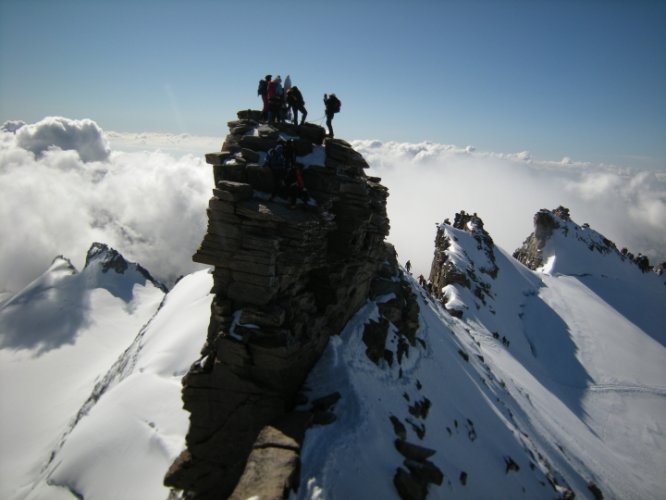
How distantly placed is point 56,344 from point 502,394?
128468mm

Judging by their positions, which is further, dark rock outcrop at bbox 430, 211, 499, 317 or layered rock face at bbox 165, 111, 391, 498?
dark rock outcrop at bbox 430, 211, 499, 317

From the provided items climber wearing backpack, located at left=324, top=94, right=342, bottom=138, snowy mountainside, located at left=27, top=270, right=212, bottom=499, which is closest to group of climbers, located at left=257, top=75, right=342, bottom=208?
climber wearing backpack, located at left=324, top=94, right=342, bottom=138

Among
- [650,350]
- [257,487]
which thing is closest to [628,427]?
[650,350]

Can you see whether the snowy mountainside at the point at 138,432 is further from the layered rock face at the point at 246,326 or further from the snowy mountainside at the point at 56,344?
the layered rock face at the point at 246,326

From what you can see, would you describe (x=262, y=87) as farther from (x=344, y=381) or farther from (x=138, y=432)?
(x=138, y=432)

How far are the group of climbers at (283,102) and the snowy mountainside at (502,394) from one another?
42.9 feet

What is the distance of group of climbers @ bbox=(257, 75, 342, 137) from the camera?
21250mm

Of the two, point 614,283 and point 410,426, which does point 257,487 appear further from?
point 614,283

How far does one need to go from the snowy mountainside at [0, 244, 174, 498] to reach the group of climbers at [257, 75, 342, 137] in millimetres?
52450

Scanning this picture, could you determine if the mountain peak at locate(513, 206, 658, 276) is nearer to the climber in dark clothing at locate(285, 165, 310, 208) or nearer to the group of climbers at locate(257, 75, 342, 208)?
the group of climbers at locate(257, 75, 342, 208)

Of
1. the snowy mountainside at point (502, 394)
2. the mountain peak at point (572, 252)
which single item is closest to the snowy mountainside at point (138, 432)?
the snowy mountainside at point (502, 394)

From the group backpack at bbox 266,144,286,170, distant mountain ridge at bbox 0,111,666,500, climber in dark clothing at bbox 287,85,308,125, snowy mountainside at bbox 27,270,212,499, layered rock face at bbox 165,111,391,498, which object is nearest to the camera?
distant mountain ridge at bbox 0,111,666,500

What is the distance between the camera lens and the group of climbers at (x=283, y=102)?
69.7ft

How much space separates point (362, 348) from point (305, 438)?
8001 millimetres
